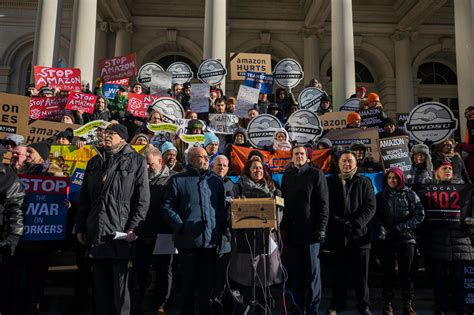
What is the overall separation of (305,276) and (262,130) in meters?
3.50

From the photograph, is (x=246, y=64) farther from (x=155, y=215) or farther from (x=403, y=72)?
(x=403, y=72)

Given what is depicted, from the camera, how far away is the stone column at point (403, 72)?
Result: 19453 mm

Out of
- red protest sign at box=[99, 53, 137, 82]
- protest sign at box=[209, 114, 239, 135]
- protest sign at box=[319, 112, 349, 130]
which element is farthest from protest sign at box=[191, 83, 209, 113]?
red protest sign at box=[99, 53, 137, 82]

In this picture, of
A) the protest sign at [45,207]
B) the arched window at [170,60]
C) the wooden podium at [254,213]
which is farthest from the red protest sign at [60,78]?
the arched window at [170,60]

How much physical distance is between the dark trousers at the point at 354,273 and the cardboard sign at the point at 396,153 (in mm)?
1948

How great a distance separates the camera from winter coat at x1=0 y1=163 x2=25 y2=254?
4.07 m

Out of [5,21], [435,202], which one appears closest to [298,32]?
[5,21]

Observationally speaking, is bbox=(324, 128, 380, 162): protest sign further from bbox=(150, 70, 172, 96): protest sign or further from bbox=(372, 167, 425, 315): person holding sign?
bbox=(150, 70, 172, 96): protest sign

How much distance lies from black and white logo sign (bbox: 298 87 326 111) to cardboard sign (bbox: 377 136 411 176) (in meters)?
3.37

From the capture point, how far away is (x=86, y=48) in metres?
12.9

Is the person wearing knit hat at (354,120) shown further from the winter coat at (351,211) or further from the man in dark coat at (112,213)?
the man in dark coat at (112,213)

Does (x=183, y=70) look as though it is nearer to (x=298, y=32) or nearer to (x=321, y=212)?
(x=321, y=212)

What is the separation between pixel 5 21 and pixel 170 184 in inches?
732

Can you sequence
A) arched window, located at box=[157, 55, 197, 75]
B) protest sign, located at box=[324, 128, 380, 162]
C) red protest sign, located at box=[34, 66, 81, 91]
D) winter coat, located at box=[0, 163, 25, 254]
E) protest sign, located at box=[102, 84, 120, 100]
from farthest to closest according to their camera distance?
1. arched window, located at box=[157, 55, 197, 75]
2. protest sign, located at box=[102, 84, 120, 100]
3. red protest sign, located at box=[34, 66, 81, 91]
4. protest sign, located at box=[324, 128, 380, 162]
5. winter coat, located at box=[0, 163, 25, 254]
